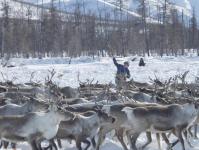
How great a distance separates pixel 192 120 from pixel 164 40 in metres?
45.4

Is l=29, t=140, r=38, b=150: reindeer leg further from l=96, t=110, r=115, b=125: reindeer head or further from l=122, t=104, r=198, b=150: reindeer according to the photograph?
l=122, t=104, r=198, b=150: reindeer

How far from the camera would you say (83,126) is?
9492mm

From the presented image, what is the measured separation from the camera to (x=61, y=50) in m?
54.2

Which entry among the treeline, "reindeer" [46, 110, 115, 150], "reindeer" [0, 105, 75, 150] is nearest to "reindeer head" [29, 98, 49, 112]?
"reindeer" [46, 110, 115, 150]

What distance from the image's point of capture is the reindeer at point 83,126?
9398mm

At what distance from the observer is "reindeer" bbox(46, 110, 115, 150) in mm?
9398

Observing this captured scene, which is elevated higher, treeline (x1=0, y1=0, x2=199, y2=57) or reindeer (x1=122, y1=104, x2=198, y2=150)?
treeline (x1=0, y1=0, x2=199, y2=57)

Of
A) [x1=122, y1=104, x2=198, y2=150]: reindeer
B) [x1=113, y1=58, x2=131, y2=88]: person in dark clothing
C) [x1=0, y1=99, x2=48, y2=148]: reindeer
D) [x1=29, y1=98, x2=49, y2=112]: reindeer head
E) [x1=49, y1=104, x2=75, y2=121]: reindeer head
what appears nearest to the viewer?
[x1=49, y1=104, x2=75, y2=121]: reindeer head

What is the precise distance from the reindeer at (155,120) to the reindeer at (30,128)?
4.66ft

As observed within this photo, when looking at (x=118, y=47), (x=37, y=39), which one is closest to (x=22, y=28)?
(x=37, y=39)

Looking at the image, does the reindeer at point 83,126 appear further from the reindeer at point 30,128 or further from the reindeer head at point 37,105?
the reindeer head at point 37,105

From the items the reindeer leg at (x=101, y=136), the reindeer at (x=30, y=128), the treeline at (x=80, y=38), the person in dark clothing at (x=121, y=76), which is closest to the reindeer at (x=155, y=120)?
the reindeer leg at (x=101, y=136)

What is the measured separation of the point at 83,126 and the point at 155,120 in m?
1.34

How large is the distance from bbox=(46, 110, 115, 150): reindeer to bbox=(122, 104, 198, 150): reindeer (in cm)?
49
